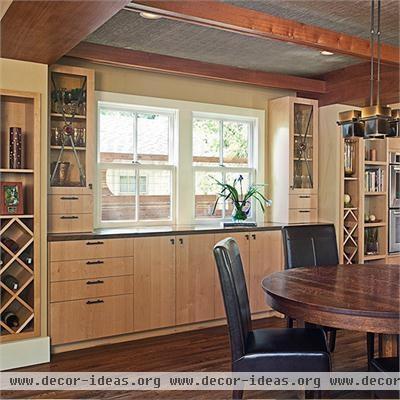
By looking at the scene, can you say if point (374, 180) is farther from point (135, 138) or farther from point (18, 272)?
point (18, 272)

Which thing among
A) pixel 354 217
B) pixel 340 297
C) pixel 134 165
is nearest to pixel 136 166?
pixel 134 165

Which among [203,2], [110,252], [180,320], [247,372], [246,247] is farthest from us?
[246,247]

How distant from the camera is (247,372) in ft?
7.56

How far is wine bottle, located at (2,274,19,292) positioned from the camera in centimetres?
341

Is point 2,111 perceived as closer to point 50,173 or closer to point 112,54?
point 50,173

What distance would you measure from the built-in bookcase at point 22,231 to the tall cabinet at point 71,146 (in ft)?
0.81

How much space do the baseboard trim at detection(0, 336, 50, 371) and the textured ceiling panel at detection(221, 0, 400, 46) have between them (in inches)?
109

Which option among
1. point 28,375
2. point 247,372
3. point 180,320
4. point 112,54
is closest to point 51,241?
point 28,375

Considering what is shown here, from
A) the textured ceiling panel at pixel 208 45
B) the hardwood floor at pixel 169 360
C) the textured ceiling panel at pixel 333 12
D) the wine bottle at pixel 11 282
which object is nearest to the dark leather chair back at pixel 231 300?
the hardwood floor at pixel 169 360

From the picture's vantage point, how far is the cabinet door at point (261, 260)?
4.51m

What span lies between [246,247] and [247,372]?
2200 millimetres

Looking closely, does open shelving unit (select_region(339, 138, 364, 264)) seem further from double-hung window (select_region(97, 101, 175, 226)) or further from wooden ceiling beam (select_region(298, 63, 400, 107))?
double-hung window (select_region(97, 101, 175, 226))

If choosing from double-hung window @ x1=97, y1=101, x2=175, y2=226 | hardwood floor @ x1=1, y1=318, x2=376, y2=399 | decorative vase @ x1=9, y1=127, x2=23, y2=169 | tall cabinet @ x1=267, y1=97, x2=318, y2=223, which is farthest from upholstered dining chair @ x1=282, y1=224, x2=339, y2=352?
decorative vase @ x1=9, y1=127, x2=23, y2=169

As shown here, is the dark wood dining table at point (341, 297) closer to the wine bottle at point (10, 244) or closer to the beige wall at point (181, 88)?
the wine bottle at point (10, 244)
